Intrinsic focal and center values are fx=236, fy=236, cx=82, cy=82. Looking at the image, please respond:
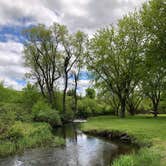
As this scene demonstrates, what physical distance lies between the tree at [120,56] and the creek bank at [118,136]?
46.6 feet

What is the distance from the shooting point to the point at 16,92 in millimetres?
46094

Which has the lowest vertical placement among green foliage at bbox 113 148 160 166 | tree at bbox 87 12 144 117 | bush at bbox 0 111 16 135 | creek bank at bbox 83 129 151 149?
A: creek bank at bbox 83 129 151 149

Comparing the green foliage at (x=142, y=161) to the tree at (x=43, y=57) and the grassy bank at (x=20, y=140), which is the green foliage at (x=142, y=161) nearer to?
the grassy bank at (x=20, y=140)

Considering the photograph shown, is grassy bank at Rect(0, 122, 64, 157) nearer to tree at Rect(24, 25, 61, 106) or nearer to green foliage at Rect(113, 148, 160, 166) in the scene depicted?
green foliage at Rect(113, 148, 160, 166)

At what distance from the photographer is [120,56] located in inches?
1489

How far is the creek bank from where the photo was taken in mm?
16378

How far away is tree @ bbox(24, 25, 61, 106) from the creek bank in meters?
20.0

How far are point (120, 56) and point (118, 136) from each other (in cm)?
1985

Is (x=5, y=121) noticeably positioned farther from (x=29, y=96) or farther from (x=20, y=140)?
(x=29, y=96)

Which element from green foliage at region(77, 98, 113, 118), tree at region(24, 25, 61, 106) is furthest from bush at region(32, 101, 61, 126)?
green foliage at region(77, 98, 113, 118)

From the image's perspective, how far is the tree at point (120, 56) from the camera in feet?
119

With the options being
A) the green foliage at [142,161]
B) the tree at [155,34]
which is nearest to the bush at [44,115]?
the tree at [155,34]

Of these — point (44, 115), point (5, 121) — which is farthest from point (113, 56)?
point (5, 121)

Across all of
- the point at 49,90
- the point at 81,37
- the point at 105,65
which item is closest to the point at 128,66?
the point at 105,65
